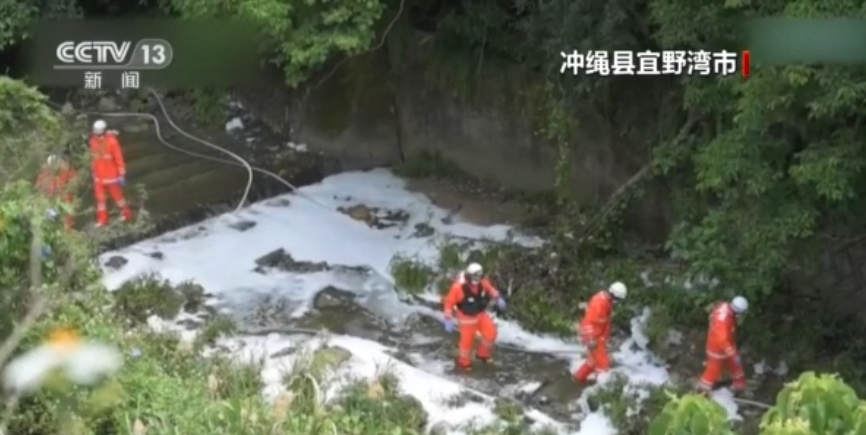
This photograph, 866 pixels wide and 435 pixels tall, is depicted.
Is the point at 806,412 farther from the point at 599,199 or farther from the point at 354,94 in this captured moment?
the point at 354,94

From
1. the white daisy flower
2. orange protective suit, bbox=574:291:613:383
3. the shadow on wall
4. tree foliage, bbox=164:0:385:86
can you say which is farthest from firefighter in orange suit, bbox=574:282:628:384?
the white daisy flower

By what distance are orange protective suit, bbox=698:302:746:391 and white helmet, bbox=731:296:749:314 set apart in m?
0.03

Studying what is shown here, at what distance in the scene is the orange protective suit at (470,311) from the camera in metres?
10.0

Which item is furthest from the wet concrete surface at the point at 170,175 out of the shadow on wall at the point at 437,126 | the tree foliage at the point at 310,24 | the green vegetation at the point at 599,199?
the tree foliage at the point at 310,24

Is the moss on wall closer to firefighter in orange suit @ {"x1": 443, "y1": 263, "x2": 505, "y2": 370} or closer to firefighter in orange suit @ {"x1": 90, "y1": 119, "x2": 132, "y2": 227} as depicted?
firefighter in orange suit @ {"x1": 90, "y1": 119, "x2": 132, "y2": 227}

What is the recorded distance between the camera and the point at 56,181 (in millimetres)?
7965

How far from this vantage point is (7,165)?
7.99 metres

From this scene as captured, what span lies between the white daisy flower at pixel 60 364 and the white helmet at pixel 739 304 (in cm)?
517

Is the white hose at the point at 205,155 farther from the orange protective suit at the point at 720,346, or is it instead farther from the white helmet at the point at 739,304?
the white helmet at the point at 739,304

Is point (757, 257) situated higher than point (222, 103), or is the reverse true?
point (222, 103)

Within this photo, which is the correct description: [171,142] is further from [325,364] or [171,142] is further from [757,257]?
[757,257]

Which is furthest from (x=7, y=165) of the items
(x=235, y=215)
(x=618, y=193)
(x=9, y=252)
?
(x=618, y=193)

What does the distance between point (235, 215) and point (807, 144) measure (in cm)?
645

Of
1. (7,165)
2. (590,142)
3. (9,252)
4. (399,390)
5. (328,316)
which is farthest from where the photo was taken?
(590,142)
